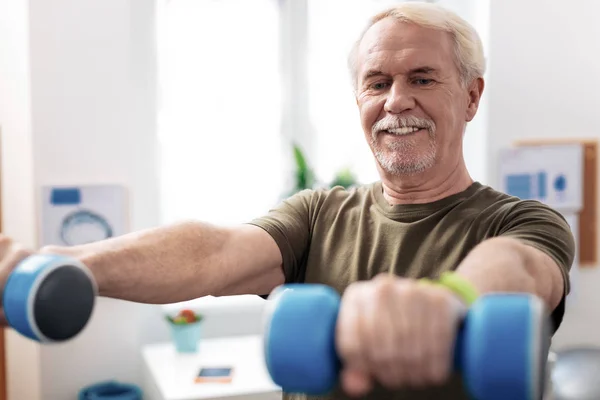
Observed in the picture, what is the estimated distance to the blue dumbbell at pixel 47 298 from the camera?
0.98 metres

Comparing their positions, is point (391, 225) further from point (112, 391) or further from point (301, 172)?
point (112, 391)

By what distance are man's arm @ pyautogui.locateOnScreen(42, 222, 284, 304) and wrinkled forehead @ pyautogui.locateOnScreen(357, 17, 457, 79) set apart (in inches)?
16.7

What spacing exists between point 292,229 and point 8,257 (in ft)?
1.98

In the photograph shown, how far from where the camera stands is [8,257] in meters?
1.12

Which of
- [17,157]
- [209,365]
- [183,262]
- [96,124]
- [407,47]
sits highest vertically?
[407,47]

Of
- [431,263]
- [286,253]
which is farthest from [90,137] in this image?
[431,263]

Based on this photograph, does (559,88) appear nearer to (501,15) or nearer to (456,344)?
(501,15)

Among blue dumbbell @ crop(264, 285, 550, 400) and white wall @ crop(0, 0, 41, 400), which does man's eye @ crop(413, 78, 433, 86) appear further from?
white wall @ crop(0, 0, 41, 400)

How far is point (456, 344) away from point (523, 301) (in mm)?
75

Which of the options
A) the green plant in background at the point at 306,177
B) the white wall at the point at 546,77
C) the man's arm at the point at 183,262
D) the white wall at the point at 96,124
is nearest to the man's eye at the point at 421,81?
the man's arm at the point at 183,262

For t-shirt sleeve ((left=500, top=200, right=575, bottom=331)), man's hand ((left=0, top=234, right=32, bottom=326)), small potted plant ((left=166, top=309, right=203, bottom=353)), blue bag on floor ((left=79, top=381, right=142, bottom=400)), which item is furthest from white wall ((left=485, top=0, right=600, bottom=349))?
man's hand ((left=0, top=234, right=32, bottom=326))

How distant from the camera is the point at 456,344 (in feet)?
Result: 2.39

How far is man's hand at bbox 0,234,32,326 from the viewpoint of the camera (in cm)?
110

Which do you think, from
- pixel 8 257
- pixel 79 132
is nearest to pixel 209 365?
pixel 79 132
